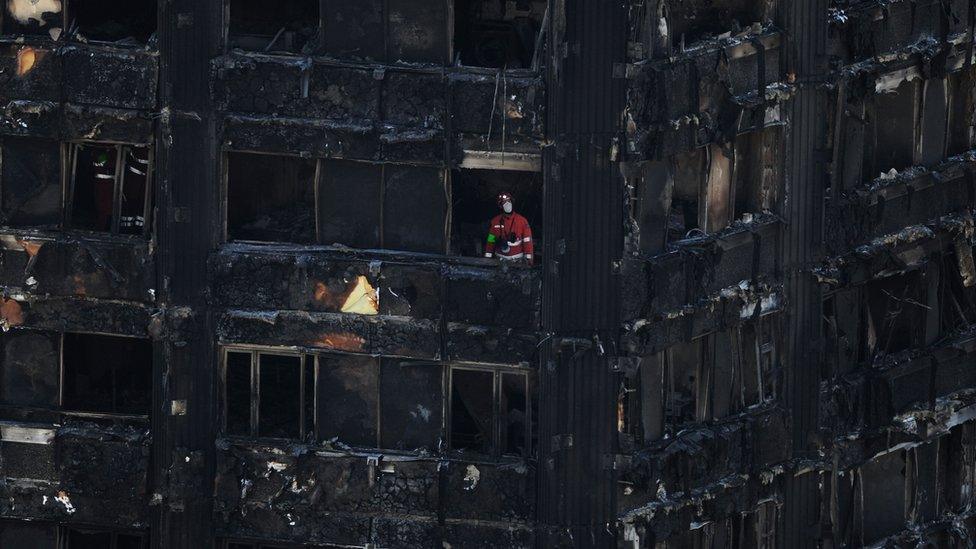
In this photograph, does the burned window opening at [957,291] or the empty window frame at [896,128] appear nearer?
the empty window frame at [896,128]

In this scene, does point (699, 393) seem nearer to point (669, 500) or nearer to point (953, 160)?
point (669, 500)

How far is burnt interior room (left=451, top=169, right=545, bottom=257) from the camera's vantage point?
51500 millimetres

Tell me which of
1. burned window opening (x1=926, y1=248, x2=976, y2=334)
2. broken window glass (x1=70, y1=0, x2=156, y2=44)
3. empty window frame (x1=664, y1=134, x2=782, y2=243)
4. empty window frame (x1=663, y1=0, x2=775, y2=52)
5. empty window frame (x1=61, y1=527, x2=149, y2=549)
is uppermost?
empty window frame (x1=663, y1=0, x2=775, y2=52)

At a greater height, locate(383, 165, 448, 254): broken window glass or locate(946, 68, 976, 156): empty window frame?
locate(946, 68, 976, 156): empty window frame

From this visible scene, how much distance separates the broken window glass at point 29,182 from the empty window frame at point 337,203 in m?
3.21

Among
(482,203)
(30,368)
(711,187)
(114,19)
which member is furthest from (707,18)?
(30,368)

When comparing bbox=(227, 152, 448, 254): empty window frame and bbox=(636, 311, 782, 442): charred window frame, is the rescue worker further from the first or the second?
bbox=(636, 311, 782, 442): charred window frame

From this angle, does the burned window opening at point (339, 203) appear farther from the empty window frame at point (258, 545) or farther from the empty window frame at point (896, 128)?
the empty window frame at point (896, 128)

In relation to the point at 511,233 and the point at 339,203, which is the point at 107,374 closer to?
the point at 339,203

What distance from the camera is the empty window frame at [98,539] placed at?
178 feet

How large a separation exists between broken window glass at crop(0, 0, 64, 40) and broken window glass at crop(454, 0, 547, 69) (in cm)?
705

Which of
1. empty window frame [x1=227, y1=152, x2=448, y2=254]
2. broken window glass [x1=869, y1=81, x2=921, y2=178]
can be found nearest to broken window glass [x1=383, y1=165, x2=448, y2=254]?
empty window frame [x1=227, y1=152, x2=448, y2=254]

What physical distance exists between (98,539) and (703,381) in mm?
11214

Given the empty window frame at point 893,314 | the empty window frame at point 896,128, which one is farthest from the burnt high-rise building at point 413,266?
the empty window frame at point 893,314
